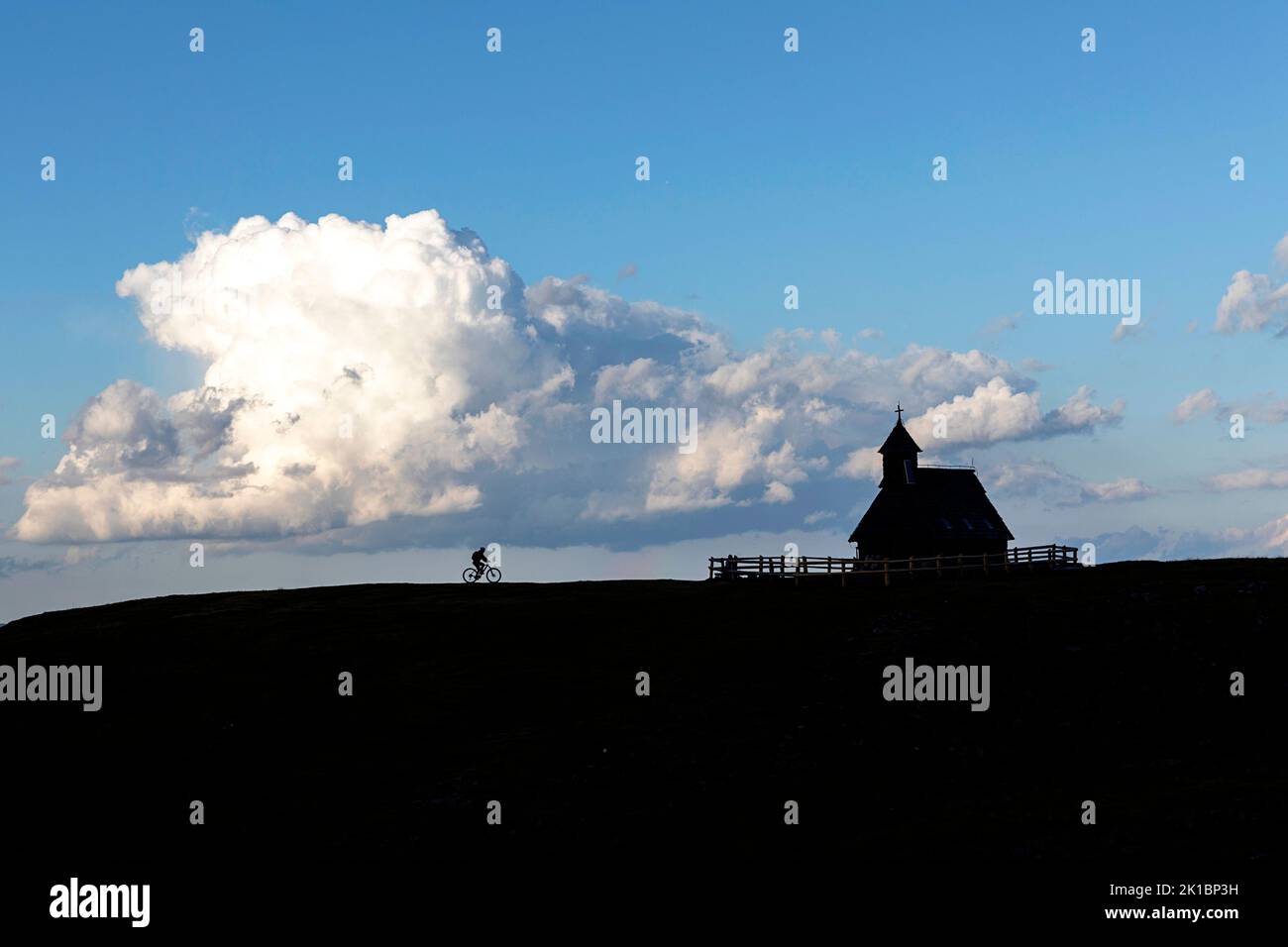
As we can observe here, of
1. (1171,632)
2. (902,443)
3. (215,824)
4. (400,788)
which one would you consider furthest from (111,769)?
(902,443)

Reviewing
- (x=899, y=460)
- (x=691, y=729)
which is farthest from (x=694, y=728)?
(x=899, y=460)

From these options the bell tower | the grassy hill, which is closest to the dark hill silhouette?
the grassy hill

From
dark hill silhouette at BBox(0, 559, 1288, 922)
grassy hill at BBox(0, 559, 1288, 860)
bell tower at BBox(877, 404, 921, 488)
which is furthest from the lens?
bell tower at BBox(877, 404, 921, 488)

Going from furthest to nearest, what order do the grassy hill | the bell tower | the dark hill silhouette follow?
the bell tower < the grassy hill < the dark hill silhouette

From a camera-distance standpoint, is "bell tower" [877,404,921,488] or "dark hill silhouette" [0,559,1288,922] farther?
"bell tower" [877,404,921,488]

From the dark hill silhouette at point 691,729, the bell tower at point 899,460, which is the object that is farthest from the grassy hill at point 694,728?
the bell tower at point 899,460

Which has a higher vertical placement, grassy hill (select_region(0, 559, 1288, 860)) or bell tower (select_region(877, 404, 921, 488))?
bell tower (select_region(877, 404, 921, 488))

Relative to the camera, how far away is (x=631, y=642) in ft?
175

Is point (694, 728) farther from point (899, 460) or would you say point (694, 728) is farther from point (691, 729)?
point (899, 460)

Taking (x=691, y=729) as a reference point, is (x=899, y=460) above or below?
above

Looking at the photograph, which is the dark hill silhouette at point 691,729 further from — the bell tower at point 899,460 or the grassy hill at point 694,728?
the bell tower at point 899,460

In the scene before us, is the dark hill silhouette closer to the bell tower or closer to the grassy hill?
the grassy hill

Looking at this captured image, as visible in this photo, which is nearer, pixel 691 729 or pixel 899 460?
pixel 691 729
